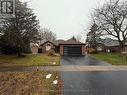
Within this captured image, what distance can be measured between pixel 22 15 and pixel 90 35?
30.2 meters

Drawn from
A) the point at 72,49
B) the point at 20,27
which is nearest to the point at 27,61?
the point at 20,27

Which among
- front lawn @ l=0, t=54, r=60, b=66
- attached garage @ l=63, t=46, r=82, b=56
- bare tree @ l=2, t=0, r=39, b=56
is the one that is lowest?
front lawn @ l=0, t=54, r=60, b=66

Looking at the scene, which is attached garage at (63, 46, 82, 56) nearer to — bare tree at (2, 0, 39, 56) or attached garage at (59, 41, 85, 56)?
attached garage at (59, 41, 85, 56)

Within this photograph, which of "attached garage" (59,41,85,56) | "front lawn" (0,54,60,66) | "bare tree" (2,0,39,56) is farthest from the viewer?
"attached garage" (59,41,85,56)

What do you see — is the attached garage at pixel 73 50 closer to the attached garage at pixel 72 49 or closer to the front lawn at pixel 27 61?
the attached garage at pixel 72 49

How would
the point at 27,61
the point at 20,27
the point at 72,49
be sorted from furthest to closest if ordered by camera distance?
the point at 72,49
the point at 20,27
the point at 27,61

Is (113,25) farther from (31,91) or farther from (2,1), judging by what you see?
(31,91)

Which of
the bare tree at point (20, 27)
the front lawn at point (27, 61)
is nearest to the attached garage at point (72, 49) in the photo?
the bare tree at point (20, 27)

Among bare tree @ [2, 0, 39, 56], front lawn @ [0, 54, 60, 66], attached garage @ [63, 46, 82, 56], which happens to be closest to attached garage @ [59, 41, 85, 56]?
attached garage @ [63, 46, 82, 56]

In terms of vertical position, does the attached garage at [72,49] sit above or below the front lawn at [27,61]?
above

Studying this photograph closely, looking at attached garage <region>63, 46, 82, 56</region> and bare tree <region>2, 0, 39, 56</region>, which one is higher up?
bare tree <region>2, 0, 39, 56</region>

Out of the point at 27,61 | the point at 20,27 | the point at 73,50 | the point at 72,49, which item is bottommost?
the point at 27,61

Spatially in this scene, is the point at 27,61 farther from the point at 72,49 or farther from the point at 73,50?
the point at 73,50

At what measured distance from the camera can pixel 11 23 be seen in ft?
108
